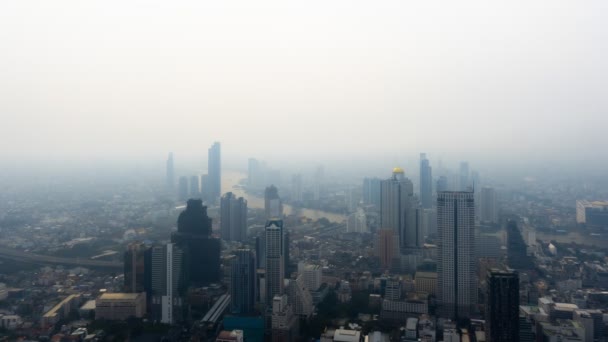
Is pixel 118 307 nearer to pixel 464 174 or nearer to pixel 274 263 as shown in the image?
pixel 274 263

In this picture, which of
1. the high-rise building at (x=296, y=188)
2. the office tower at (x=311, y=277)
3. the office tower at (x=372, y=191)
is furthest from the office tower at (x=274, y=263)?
the high-rise building at (x=296, y=188)

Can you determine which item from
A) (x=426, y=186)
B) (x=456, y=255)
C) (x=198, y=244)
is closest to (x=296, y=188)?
(x=426, y=186)

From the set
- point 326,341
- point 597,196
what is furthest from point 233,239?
point 597,196

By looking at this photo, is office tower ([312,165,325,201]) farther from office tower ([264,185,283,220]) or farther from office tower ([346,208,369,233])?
office tower ([346,208,369,233])

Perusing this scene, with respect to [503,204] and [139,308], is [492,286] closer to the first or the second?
[139,308]

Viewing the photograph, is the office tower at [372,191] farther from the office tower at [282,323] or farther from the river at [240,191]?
the office tower at [282,323]

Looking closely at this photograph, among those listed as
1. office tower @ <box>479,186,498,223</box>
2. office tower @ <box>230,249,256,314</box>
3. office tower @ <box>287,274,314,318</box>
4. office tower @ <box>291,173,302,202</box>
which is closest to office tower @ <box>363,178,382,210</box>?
office tower @ <box>291,173,302,202</box>
